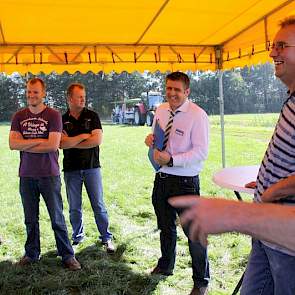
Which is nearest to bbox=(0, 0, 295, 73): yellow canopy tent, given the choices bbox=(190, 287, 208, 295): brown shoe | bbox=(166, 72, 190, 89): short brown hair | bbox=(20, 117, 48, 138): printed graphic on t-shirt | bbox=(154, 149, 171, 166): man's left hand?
bbox=(166, 72, 190, 89): short brown hair

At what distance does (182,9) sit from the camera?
354 centimetres

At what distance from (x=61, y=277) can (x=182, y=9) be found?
2.55 meters

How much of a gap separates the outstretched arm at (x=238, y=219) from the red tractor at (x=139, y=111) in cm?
2386

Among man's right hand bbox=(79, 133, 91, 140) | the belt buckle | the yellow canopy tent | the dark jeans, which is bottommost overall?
the dark jeans

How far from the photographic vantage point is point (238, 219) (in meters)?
0.76

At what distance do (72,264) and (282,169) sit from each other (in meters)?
2.55

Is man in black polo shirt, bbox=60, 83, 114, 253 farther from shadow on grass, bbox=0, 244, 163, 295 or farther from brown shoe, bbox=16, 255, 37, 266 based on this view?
brown shoe, bbox=16, 255, 37, 266

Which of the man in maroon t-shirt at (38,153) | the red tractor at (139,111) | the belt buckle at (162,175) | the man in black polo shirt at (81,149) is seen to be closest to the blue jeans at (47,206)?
the man in maroon t-shirt at (38,153)

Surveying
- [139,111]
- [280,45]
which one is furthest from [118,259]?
[139,111]

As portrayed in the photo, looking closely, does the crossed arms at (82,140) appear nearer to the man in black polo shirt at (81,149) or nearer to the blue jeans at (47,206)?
the man in black polo shirt at (81,149)

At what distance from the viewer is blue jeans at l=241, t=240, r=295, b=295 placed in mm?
1503

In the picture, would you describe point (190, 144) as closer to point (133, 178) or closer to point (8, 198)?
point (8, 198)

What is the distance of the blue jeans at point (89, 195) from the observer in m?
3.94

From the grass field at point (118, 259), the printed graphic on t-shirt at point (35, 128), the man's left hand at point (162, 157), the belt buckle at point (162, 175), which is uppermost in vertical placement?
the printed graphic on t-shirt at point (35, 128)
